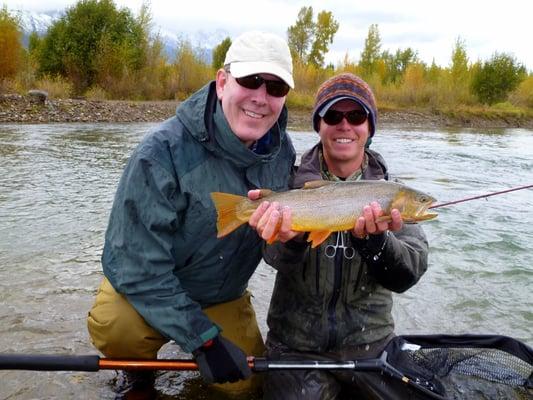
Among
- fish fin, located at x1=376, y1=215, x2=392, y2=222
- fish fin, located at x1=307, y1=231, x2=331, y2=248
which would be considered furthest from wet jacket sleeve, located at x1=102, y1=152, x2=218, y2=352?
fish fin, located at x1=376, y1=215, x2=392, y2=222

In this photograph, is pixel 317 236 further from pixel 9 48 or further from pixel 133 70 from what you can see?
pixel 133 70

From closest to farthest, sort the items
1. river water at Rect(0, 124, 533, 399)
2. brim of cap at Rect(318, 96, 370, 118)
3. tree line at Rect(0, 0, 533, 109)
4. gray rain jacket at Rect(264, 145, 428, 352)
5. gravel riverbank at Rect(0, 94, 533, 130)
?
1. gray rain jacket at Rect(264, 145, 428, 352)
2. brim of cap at Rect(318, 96, 370, 118)
3. river water at Rect(0, 124, 533, 399)
4. gravel riverbank at Rect(0, 94, 533, 130)
5. tree line at Rect(0, 0, 533, 109)

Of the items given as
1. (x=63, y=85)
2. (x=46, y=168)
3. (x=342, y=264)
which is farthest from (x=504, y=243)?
(x=63, y=85)

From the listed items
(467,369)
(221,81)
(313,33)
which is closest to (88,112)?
(221,81)

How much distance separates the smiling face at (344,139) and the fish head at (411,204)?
1.47 feet

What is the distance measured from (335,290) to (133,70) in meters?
32.1

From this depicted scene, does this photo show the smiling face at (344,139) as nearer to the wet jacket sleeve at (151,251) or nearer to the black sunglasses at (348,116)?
the black sunglasses at (348,116)

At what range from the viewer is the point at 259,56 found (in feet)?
9.20

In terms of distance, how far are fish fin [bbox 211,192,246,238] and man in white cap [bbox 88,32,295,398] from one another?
8.7 inches

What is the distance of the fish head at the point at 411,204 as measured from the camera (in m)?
2.79

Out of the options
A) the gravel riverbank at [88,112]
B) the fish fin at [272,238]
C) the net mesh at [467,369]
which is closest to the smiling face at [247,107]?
the fish fin at [272,238]

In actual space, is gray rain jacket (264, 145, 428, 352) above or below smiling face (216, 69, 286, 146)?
below

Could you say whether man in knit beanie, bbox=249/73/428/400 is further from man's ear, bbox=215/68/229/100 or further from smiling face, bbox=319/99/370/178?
man's ear, bbox=215/68/229/100

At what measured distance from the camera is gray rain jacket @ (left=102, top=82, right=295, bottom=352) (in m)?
2.72
